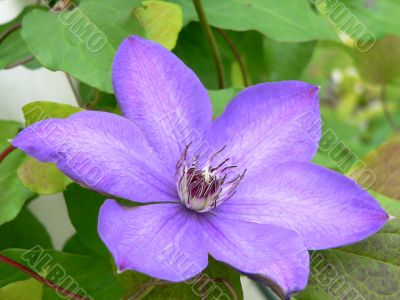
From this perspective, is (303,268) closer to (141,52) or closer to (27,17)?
(141,52)

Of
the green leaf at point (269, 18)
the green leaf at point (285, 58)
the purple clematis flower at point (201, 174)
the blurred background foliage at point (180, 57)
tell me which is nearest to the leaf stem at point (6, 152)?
the blurred background foliage at point (180, 57)

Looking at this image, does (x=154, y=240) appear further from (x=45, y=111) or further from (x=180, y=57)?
(x=180, y=57)

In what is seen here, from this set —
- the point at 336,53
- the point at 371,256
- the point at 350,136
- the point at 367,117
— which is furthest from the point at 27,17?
the point at 367,117

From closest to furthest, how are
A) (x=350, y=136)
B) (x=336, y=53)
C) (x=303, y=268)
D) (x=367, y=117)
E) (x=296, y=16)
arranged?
(x=303, y=268) → (x=296, y=16) → (x=350, y=136) → (x=336, y=53) → (x=367, y=117)

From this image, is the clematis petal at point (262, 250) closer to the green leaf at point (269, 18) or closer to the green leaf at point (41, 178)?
the green leaf at point (41, 178)

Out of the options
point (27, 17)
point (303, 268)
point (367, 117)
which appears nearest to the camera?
point (303, 268)

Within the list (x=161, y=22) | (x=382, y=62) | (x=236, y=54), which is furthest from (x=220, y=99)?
(x=382, y=62)
